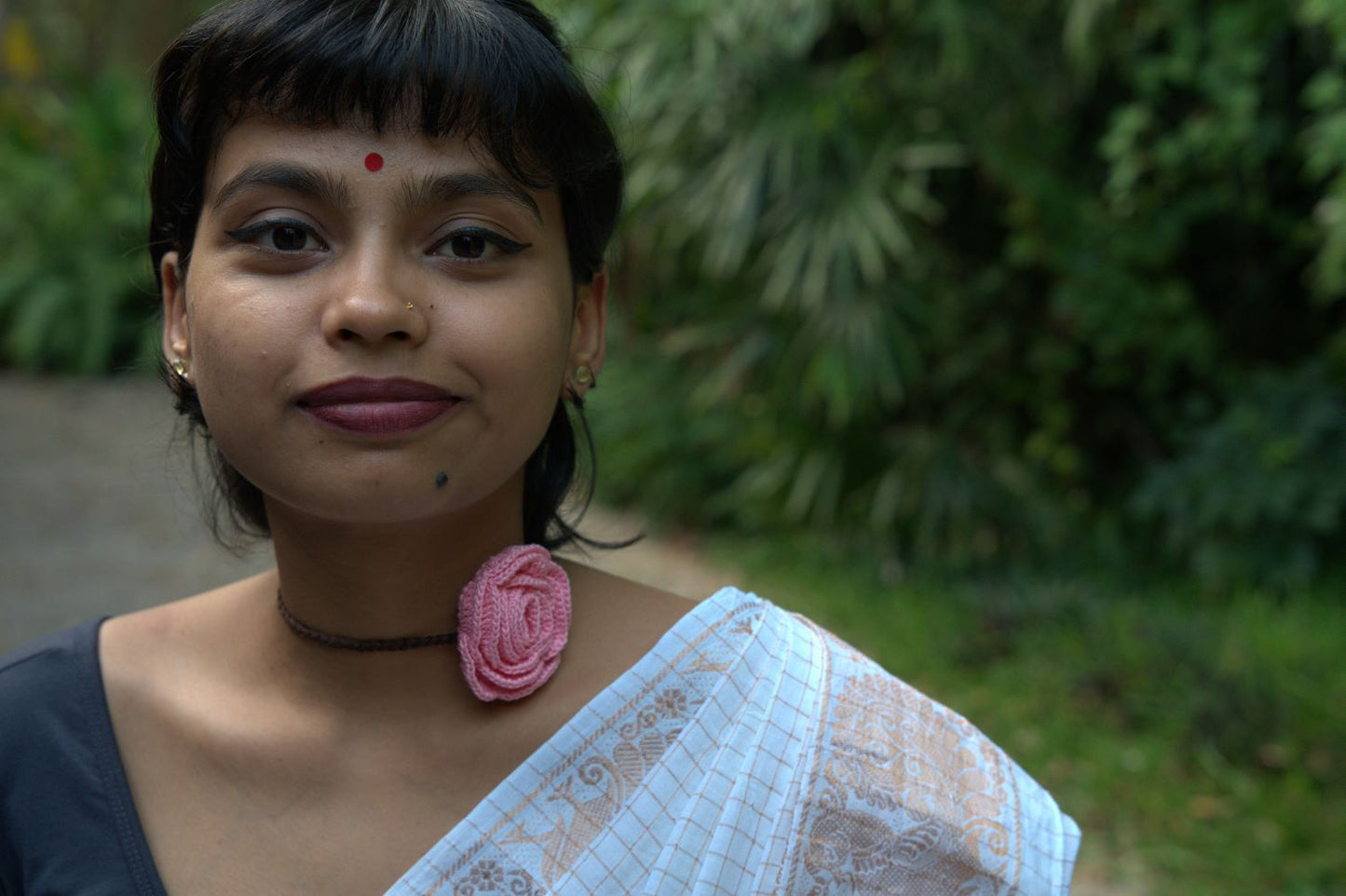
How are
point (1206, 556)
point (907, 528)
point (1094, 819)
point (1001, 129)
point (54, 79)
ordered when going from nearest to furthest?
point (1094, 819)
point (1206, 556)
point (1001, 129)
point (907, 528)
point (54, 79)

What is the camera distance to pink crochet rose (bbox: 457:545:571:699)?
157cm

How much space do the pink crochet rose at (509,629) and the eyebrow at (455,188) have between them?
1.31ft

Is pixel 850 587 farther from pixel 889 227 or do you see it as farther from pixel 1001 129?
pixel 1001 129

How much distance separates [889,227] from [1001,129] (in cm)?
56

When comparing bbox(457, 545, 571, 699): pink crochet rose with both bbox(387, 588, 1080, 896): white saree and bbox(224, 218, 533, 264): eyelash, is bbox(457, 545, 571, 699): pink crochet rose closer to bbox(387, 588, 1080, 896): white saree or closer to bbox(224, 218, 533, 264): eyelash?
bbox(387, 588, 1080, 896): white saree

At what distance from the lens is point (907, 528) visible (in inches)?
233

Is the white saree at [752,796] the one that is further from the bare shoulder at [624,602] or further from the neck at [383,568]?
the neck at [383,568]

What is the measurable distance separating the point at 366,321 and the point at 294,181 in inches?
7.1

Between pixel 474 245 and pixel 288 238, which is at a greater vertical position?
pixel 474 245

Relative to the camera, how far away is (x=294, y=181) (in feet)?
4.69

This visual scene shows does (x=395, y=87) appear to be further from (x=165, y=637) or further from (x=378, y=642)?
(x=165, y=637)

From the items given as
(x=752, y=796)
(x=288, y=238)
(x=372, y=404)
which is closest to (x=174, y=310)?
(x=288, y=238)

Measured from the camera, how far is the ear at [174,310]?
161 centimetres

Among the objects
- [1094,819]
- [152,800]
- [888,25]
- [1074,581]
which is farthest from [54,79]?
[152,800]
